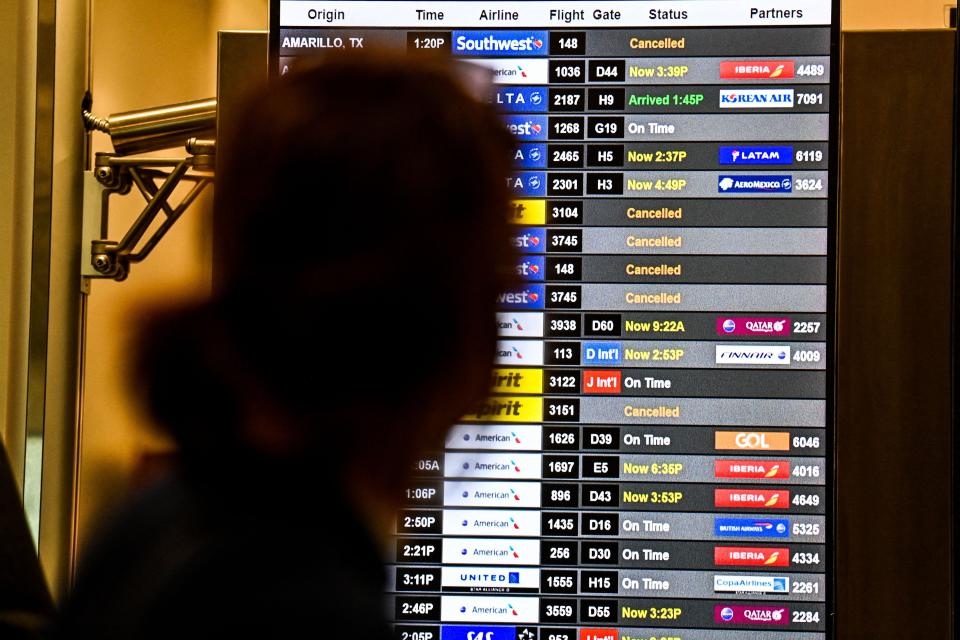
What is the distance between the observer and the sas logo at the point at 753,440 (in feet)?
6.21

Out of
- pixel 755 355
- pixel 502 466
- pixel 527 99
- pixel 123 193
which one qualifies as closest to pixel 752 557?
pixel 755 355

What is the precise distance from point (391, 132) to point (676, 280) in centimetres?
121

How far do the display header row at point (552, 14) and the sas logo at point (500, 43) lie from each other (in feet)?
0.05

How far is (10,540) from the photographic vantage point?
1.15 m

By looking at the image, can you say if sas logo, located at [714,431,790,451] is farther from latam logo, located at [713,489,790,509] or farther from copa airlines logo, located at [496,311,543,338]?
copa airlines logo, located at [496,311,543,338]

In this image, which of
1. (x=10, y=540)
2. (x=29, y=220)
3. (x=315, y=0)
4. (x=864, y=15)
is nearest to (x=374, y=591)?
(x=10, y=540)

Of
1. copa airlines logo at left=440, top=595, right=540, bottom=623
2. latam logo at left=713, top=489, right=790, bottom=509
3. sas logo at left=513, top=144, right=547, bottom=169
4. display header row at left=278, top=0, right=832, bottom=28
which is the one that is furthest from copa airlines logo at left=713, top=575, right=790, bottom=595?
display header row at left=278, top=0, right=832, bottom=28

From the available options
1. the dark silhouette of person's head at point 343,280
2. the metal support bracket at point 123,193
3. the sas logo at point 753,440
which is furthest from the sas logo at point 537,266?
the dark silhouette of person's head at point 343,280

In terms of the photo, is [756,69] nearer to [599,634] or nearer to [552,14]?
[552,14]

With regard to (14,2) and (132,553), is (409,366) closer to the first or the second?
(132,553)

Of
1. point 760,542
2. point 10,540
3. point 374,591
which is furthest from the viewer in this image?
point 760,542

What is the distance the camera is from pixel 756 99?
1.92 m

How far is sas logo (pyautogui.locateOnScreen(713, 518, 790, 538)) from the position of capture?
189 cm

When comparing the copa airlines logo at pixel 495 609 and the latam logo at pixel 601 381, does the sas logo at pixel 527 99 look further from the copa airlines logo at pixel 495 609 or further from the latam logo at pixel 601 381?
the copa airlines logo at pixel 495 609
